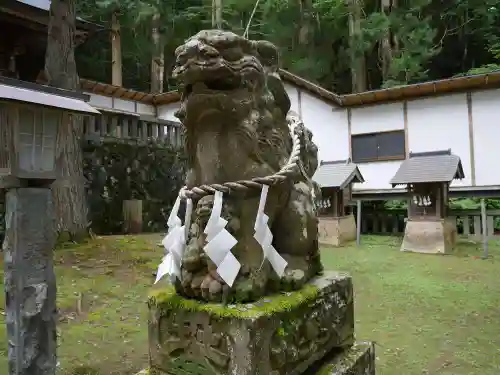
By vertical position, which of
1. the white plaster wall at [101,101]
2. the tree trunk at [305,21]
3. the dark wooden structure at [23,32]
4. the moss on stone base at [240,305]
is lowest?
the moss on stone base at [240,305]

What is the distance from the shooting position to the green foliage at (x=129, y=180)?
8711 mm

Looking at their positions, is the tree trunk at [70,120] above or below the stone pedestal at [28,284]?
above

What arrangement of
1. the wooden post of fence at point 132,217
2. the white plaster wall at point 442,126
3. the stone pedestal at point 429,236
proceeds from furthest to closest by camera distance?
the white plaster wall at point 442,126 < the wooden post of fence at point 132,217 < the stone pedestal at point 429,236

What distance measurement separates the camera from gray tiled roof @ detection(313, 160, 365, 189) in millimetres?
9484

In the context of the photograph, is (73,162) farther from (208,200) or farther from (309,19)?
(309,19)

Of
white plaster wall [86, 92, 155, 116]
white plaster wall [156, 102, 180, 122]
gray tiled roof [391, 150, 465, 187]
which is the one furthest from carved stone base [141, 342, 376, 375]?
white plaster wall [156, 102, 180, 122]

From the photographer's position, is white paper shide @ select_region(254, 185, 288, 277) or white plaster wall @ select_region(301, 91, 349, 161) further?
white plaster wall @ select_region(301, 91, 349, 161)

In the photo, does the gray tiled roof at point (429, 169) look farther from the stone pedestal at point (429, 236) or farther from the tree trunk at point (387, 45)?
the tree trunk at point (387, 45)

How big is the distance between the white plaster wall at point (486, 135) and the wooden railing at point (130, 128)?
728 centimetres

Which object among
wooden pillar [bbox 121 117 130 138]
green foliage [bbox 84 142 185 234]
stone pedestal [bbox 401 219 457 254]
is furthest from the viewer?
wooden pillar [bbox 121 117 130 138]

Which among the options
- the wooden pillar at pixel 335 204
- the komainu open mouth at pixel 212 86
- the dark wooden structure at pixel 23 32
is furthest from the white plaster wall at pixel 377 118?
the komainu open mouth at pixel 212 86

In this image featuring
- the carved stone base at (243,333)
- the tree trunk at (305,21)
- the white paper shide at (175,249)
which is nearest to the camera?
the carved stone base at (243,333)

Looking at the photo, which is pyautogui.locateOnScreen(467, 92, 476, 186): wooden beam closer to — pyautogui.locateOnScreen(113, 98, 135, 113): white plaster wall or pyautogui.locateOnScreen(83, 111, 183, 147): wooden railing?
pyautogui.locateOnScreen(83, 111, 183, 147): wooden railing

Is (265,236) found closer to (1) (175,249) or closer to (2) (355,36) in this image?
(1) (175,249)
